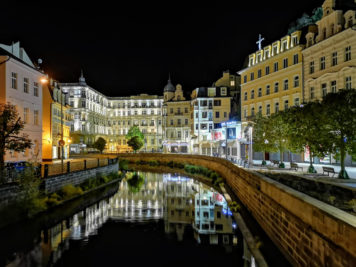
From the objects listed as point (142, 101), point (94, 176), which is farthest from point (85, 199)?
point (142, 101)

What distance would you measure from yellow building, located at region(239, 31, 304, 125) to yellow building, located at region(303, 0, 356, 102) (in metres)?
2.06

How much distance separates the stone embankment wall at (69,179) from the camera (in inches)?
846

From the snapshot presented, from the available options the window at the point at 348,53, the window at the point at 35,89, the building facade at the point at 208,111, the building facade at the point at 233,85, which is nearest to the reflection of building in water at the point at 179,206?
the window at the point at 35,89

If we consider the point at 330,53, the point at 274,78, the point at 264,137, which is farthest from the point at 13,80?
the point at 274,78

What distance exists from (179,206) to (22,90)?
18.9m

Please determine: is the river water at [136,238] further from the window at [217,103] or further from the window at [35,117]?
the window at [217,103]

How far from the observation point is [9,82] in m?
27.6

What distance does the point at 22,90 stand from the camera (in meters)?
29.9

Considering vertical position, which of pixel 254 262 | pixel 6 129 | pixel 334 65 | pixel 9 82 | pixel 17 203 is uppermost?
pixel 334 65

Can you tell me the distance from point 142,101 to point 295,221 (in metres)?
104

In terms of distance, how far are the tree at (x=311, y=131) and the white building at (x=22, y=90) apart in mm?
21453

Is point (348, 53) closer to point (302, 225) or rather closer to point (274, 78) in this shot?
point (274, 78)

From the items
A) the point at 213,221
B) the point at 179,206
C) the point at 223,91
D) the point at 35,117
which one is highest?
the point at 223,91

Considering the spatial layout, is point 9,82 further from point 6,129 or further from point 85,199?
point 85,199
